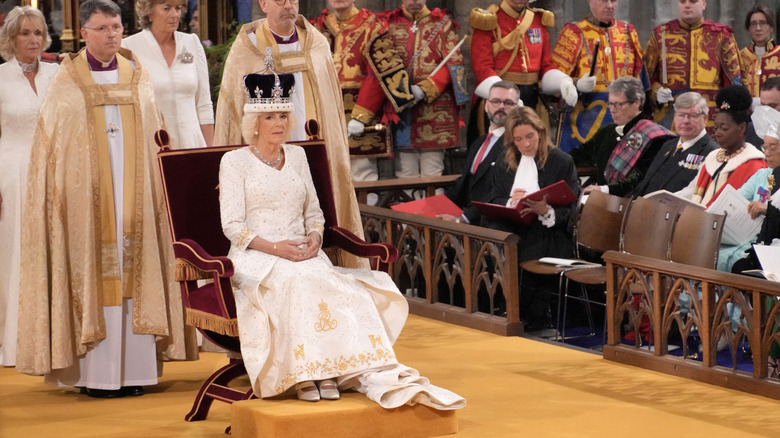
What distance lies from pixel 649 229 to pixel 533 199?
93 cm

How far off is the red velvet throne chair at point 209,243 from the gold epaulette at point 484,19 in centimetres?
430

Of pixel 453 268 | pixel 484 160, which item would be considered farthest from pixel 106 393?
pixel 484 160

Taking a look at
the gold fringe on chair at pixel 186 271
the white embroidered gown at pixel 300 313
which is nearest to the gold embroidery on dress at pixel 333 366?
the white embroidered gown at pixel 300 313

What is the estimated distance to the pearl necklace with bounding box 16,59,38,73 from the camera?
728 cm

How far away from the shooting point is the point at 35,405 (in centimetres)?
641

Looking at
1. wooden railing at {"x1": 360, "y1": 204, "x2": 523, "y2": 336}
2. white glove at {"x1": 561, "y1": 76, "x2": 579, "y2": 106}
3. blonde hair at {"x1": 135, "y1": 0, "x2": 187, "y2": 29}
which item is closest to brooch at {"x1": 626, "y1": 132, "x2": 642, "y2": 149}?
wooden railing at {"x1": 360, "y1": 204, "x2": 523, "y2": 336}

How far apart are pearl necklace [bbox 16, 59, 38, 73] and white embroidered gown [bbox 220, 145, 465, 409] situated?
179cm

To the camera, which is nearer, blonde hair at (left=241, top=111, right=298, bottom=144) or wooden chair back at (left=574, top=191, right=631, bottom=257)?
blonde hair at (left=241, top=111, right=298, bottom=144)

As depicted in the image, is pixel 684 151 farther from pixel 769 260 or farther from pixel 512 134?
pixel 769 260

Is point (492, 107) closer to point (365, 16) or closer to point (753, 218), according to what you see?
point (365, 16)

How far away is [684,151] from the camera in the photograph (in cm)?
855

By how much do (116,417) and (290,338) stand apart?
3.30 feet

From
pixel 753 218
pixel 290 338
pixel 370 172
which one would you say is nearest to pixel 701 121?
pixel 753 218

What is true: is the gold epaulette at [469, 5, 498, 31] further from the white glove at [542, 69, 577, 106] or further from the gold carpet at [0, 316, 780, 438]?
the gold carpet at [0, 316, 780, 438]
